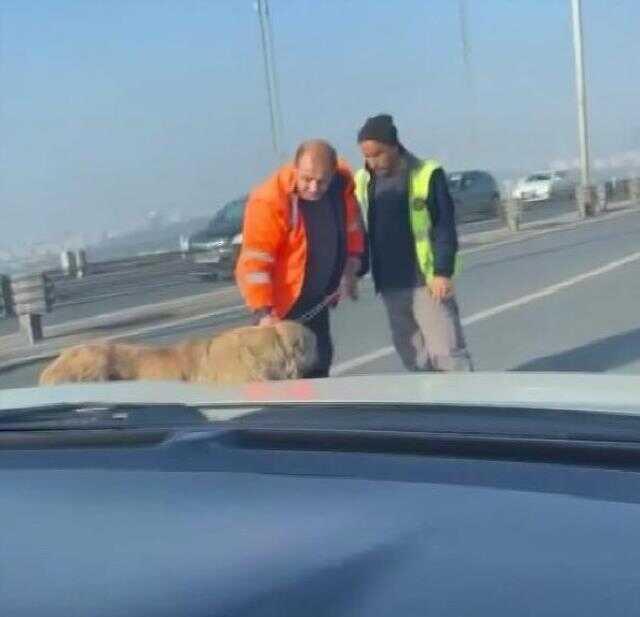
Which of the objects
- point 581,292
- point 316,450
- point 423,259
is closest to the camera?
point 316,450

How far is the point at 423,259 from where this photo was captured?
24.1 ft

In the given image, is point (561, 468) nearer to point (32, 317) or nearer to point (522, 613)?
point (522, 613)

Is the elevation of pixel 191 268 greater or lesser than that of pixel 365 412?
lesser

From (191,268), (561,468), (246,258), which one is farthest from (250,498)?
(191,268)

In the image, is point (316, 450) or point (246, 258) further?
Answer: point (246, 258)

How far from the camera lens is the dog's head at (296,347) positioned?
569 cm

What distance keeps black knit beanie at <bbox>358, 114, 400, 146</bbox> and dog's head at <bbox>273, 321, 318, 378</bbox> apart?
52.3 inches

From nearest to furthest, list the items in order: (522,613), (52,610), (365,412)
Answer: (522,613) < (52,610) < (365,412)

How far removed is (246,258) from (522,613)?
180 inches

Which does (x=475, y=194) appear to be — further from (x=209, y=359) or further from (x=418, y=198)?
(x=209, y=359)

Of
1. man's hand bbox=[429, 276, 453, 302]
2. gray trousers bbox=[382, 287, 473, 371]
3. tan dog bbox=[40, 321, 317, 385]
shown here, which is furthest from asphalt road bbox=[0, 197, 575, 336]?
tan dog bbox=[40, 321, 317, 385]

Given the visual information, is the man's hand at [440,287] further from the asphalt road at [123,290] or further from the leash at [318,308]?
the asphalt road at [123,290]

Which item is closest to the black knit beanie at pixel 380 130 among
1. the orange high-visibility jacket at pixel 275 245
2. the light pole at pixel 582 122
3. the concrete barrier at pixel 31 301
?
the orange high-visibility jacket at pixel 275 245

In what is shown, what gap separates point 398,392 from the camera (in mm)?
2918
